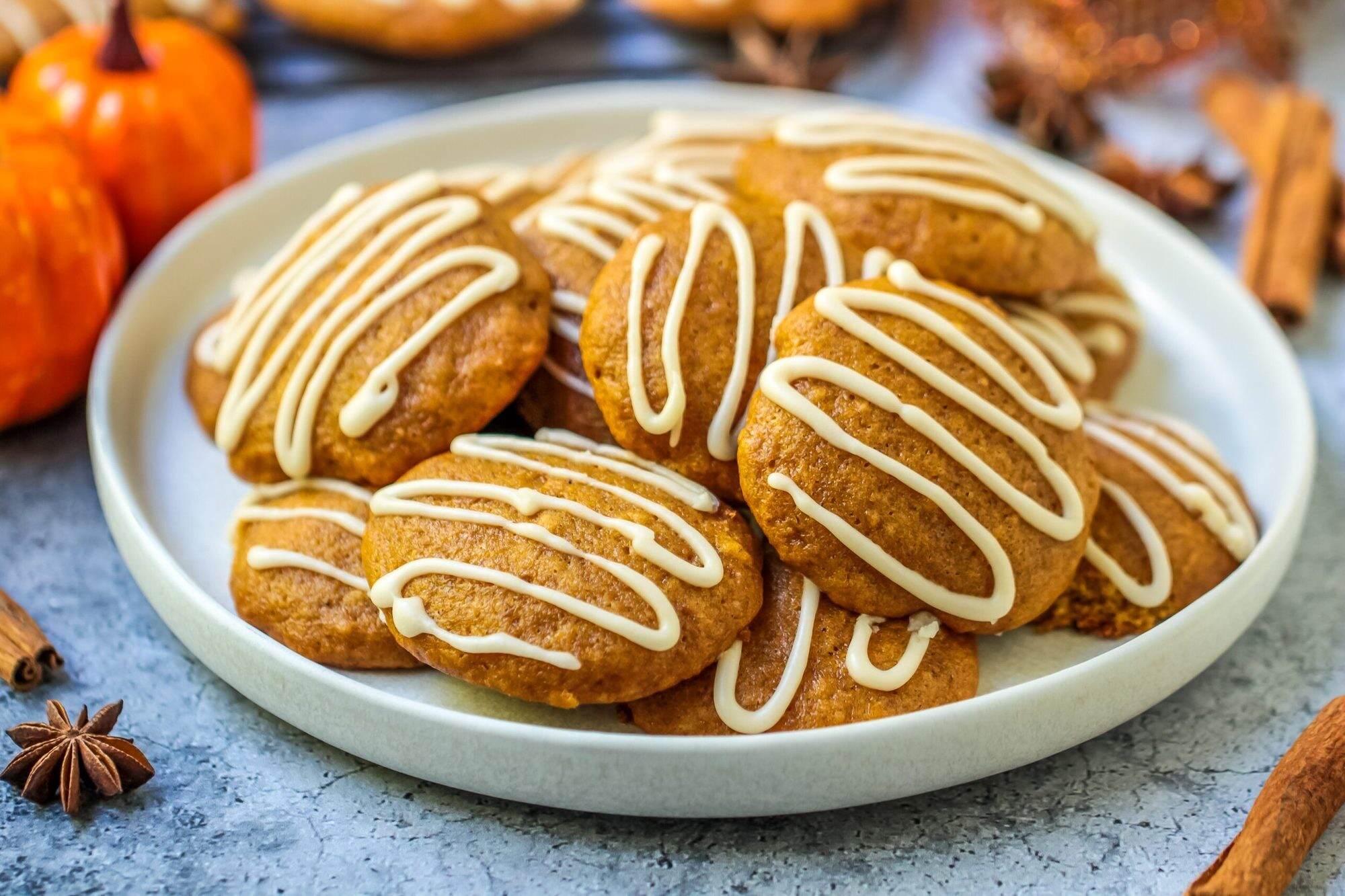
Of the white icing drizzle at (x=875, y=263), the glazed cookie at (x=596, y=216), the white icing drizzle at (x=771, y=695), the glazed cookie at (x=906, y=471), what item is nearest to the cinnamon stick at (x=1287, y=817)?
the glazed cookie at (x=906, y=471)

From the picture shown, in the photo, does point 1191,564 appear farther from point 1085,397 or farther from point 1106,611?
point 1085,397

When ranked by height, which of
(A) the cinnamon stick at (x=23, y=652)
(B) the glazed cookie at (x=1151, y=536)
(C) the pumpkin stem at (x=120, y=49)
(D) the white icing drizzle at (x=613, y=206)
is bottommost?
(B) the glazed cookie at (x=1151, y=536)

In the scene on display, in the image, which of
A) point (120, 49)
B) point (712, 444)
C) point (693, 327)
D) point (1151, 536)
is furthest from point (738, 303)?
point (120, 49)

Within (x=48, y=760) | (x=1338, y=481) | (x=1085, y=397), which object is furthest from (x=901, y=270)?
(x=48, y=760)

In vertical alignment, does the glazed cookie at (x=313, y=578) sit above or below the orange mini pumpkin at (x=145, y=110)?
below

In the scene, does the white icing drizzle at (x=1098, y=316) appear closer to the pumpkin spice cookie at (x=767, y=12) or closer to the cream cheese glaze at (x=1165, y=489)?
the cream cheese glaze at (x=1165, y=489)

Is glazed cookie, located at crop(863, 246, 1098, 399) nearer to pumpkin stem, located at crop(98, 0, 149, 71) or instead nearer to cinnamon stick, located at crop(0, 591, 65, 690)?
cinnamon stick, located at crop(0, 591, 65, 690)

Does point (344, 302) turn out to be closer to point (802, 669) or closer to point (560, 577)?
point (560, 577)

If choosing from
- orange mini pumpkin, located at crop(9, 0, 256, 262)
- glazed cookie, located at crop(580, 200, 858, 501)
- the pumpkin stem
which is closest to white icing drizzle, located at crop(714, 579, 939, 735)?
glazed cookie, located at crop(580, 200, 858, 501)
